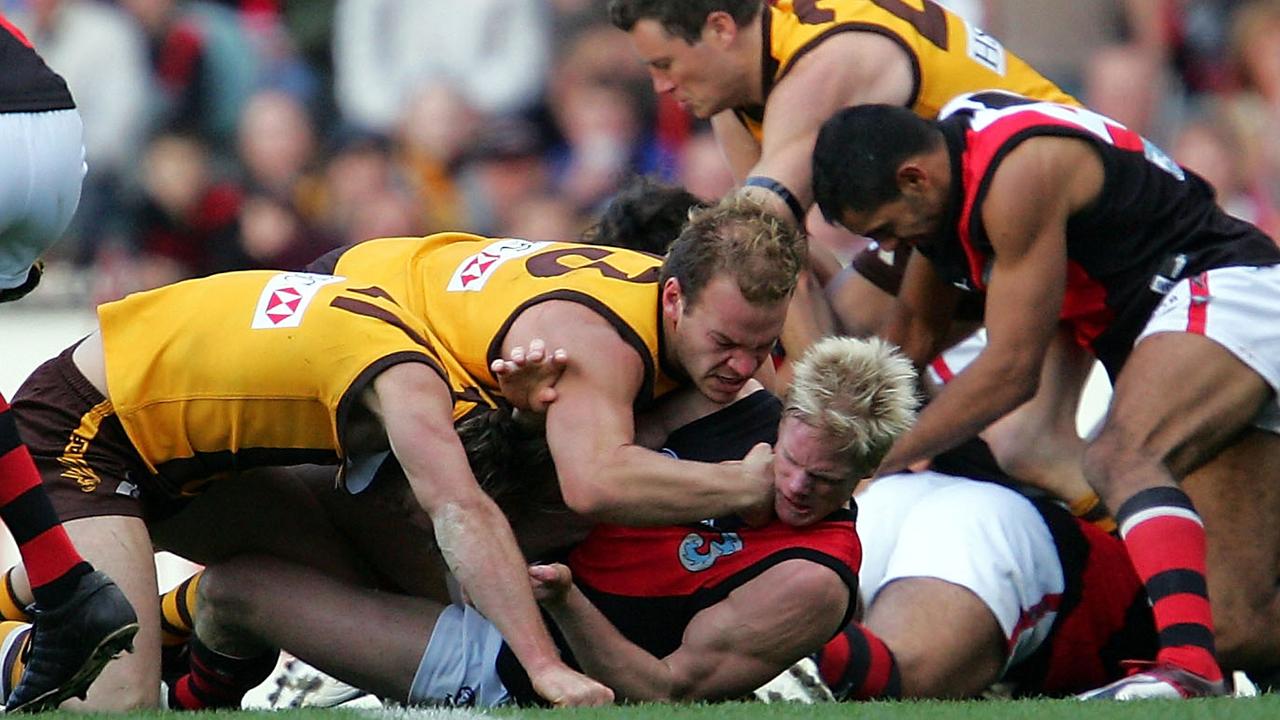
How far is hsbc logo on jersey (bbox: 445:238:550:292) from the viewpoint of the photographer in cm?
448

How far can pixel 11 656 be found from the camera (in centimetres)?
436

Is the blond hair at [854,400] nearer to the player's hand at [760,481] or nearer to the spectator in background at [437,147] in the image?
the player's hand at [760,481]

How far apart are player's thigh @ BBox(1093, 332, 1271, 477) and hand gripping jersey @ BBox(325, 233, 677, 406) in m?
1.14

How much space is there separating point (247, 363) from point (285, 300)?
0.15 meters

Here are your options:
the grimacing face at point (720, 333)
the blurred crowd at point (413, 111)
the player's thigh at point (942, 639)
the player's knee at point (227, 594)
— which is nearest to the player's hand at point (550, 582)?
the grimacing face at point (720, 333)

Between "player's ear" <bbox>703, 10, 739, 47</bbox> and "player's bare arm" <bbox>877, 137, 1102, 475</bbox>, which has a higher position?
"player's ear" <bbox>703, 10, 739, 47</bbox>

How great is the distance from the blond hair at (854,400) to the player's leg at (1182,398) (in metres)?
0.76

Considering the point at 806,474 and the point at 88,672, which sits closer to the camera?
the point at 88,672

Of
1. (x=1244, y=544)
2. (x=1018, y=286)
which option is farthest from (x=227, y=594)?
(x=1244, y=544)

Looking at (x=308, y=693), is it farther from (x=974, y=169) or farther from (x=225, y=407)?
(x=974, y=169)

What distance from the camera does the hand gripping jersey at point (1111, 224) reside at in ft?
16.2

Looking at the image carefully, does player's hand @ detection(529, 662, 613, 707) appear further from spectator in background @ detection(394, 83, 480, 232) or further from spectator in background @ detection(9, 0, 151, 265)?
spectator in background @ detection(9, 0, 151, 265)

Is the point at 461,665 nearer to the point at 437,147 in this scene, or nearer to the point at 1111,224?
the point at 1111,224

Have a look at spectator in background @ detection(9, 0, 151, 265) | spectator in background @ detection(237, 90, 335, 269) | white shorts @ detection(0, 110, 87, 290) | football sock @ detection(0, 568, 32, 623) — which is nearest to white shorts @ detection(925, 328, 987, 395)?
football sock @ detection(0, 568, 32, 623)
